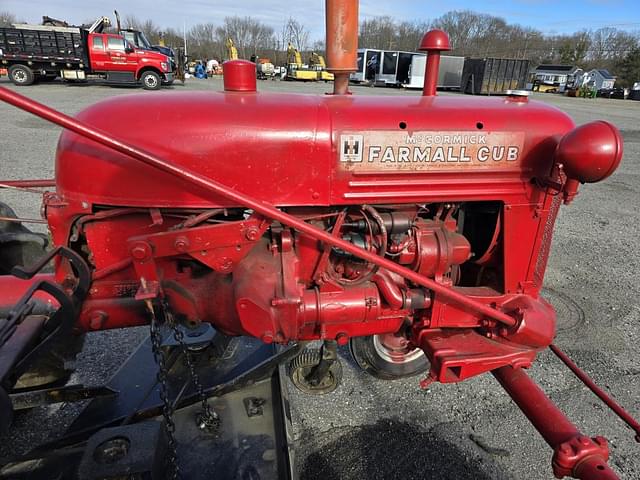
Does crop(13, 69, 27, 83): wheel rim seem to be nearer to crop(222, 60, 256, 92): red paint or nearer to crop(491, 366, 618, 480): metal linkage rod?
crop(222, 60, 256, 92): red paint

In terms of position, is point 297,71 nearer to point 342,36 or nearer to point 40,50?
point 40,50

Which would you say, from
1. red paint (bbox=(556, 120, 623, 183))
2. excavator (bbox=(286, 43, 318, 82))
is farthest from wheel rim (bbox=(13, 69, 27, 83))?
red paint (bbox=(556, 120, 623, 183))

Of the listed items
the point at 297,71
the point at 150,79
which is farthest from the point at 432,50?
the point at 297,71

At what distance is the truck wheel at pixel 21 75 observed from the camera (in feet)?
56.1

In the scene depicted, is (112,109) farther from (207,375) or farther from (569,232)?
(569,232)

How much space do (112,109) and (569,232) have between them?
5466 mm

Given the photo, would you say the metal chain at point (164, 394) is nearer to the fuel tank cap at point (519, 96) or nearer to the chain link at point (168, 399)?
the chain link at point (168, 399)

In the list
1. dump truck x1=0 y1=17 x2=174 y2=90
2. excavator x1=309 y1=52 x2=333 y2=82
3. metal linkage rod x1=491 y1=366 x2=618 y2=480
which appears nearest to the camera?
metal linkage rod x1=491 y1=366 x2=618 y2=480

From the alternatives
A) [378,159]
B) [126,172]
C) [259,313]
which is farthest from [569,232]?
[126,172]

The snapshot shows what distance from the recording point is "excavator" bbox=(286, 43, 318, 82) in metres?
31.8

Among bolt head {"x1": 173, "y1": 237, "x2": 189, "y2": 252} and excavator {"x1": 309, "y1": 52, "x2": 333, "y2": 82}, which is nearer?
bolt head {"x1": 173, "y1": 237, "x2": 189, "y2": 252}

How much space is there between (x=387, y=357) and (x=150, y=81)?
60.0 ft

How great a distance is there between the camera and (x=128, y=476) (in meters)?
1.53

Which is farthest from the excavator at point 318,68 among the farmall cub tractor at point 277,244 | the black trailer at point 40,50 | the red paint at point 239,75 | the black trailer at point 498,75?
the farmall cub tractor at point 277,244
